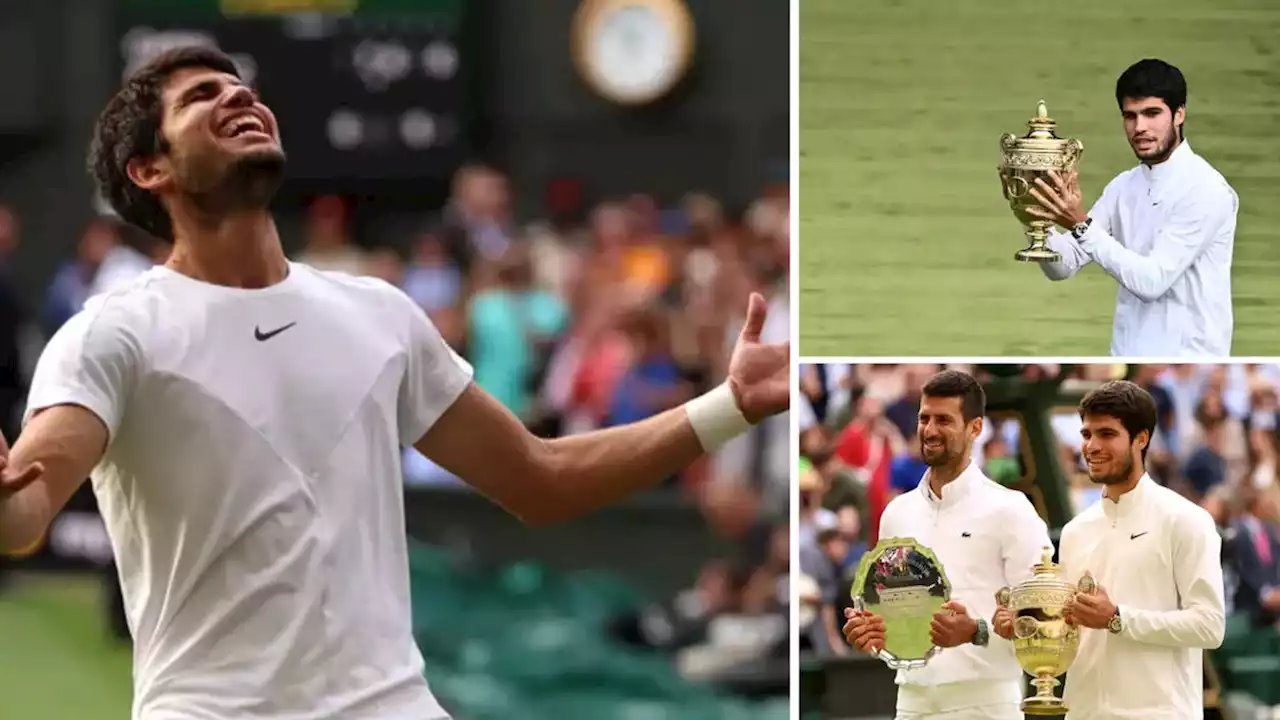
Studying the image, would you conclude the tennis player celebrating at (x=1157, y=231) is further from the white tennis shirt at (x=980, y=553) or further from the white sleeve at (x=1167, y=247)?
the white tennis shirt at (x=980, y=553)

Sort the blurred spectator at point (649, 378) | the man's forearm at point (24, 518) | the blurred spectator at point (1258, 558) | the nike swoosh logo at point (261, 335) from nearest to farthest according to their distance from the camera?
the man's forearm at point (24, 518), the nike swoosh logo at point (261, 335), the blurred spectator at point (1258, 558), the blurred spectator at point (649, 378)

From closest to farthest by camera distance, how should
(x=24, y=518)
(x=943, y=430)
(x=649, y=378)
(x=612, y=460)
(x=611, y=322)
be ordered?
(x=24, y=518) < (x=612, y=460) < (x=943, y=430) < (x=649, y=378) < (x=611, y=322)

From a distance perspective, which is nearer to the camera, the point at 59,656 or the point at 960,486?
the point at 960,486

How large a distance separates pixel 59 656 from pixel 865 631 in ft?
12.8

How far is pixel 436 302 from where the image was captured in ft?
22.8

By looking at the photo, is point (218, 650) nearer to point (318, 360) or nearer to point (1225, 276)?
point (318, 360)

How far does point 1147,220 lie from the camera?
387 centimetres

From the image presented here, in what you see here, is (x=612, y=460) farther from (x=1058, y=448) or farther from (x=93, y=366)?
(x=1058, y=448)

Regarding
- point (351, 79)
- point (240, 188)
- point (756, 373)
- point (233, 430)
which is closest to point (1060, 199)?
point (756, 373)

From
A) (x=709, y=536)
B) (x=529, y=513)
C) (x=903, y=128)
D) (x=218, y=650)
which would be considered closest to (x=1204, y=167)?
(x=903, y=128)

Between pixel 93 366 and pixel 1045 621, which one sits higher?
pixel 93 366

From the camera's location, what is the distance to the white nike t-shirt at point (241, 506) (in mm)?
2533

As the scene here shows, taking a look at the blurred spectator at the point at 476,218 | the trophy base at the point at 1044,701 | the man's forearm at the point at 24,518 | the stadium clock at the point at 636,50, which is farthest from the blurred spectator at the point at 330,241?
the man's forearm at the point at 24,518

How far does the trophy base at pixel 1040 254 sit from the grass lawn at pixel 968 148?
52 millimetres
